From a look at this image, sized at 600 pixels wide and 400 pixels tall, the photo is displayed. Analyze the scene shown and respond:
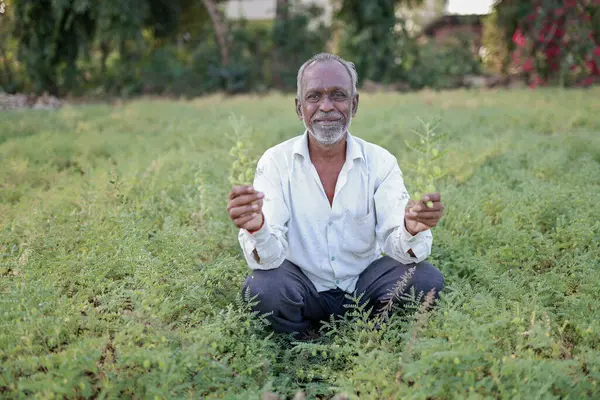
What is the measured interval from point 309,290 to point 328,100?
1.18 metres

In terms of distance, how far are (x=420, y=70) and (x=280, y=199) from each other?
16094 mm

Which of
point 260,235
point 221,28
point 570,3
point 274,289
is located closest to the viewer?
point 260,235

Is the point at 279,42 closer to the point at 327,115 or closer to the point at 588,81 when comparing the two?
the point at 588,81

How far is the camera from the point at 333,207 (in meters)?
3.35

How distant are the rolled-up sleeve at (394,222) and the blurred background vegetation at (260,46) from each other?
44.6 ft

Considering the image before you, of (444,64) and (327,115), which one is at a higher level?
(444,64)

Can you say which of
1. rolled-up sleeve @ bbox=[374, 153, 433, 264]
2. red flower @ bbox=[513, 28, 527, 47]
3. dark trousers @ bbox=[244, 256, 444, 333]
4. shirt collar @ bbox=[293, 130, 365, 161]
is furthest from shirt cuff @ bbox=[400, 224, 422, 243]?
red flower @ bbox=[513, 28, 527, 47]

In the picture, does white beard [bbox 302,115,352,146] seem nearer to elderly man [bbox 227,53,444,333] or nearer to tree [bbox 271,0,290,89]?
elderly man [bbox 227,53,444,333]

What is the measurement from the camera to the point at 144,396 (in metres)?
2.50

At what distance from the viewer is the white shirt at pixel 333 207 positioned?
3355 mm

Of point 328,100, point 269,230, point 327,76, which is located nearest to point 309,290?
point 269,230

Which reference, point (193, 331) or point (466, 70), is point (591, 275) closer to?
point (193, 331)

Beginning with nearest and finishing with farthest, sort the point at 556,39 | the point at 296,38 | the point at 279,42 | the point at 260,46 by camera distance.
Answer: the point at 556,39 < the point at 296,38 < the point at 279,42 < the point at 260,46

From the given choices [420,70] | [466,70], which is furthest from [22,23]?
[466,70]
